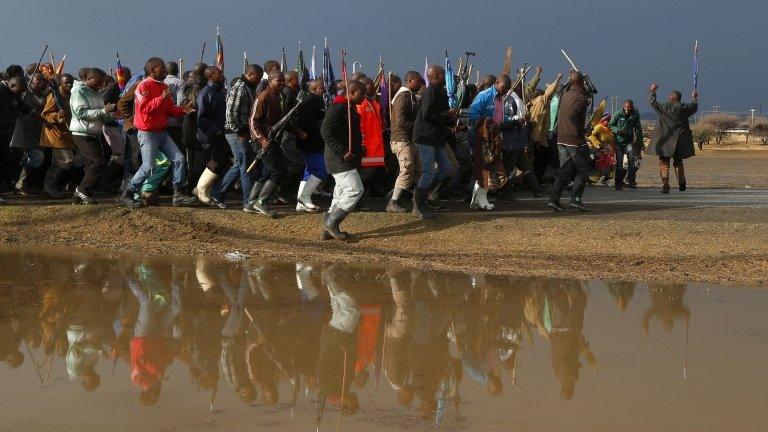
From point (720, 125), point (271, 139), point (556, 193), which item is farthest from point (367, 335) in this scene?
point (720, 125)

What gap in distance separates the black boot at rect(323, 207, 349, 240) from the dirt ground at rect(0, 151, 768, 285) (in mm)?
105

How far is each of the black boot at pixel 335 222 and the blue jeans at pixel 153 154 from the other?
2.13m

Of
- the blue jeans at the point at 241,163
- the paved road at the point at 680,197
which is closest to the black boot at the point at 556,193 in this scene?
the paved road at the point at 680,197

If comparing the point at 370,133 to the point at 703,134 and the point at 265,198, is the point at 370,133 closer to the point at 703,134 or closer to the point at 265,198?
the point at 265,198

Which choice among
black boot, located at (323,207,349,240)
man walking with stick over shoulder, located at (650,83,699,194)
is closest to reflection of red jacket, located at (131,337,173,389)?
black boot, located at (323,207,349,240)

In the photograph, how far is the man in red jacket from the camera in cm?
1126

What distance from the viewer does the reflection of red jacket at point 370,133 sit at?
37.0 ft

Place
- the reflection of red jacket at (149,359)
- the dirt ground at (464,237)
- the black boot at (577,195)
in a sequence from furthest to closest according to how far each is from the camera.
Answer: the black boot at (577,195) < the dirt ground at (464,237) < the reflection of red jacket at (149,359)

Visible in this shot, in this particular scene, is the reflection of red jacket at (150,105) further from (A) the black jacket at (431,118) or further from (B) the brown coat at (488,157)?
(B) the brown coat at (488,157)

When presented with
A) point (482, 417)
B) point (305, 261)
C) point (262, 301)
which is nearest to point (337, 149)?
point (305, 261)

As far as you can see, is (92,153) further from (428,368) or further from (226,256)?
(428,368)

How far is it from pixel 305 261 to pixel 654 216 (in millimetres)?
4571

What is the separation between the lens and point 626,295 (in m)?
8.23

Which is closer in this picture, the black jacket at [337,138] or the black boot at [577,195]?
the black jacket at [337,138]
